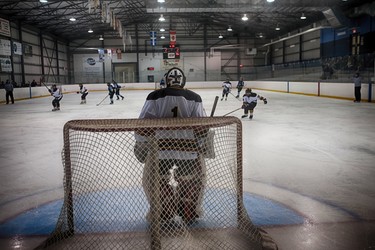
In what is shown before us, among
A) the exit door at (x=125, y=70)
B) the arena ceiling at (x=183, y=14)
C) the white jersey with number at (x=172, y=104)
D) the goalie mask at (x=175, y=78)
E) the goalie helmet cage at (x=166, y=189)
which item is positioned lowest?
the goalie helmet cage at (x=166, y=189)

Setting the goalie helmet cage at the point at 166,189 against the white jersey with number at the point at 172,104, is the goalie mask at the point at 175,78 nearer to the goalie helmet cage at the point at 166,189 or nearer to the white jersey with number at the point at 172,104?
the white jersey with number at the point at 172,104

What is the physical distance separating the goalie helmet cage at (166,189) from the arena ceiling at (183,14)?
10.3 metres

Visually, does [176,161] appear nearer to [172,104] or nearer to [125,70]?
[172,104]

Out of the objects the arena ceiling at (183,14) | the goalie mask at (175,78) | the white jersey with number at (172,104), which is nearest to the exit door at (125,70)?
the arena ceiling at (183,14)

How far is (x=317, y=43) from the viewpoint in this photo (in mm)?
30484

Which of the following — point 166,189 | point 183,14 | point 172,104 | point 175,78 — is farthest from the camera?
point 183,14

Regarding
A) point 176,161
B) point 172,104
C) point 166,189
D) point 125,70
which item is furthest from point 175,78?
point 125,70

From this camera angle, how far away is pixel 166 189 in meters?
2.79

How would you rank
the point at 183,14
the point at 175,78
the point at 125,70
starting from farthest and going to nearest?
the point at 125,70 → the point at 183,14 → the point at 175,78

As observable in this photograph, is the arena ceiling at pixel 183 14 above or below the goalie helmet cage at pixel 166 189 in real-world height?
above

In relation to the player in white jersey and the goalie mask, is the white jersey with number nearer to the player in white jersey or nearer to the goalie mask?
the player in white jersey

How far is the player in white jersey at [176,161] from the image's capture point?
272 cm

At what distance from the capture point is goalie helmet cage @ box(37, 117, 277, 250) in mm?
2578

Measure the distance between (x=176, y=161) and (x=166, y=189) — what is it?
24cm
